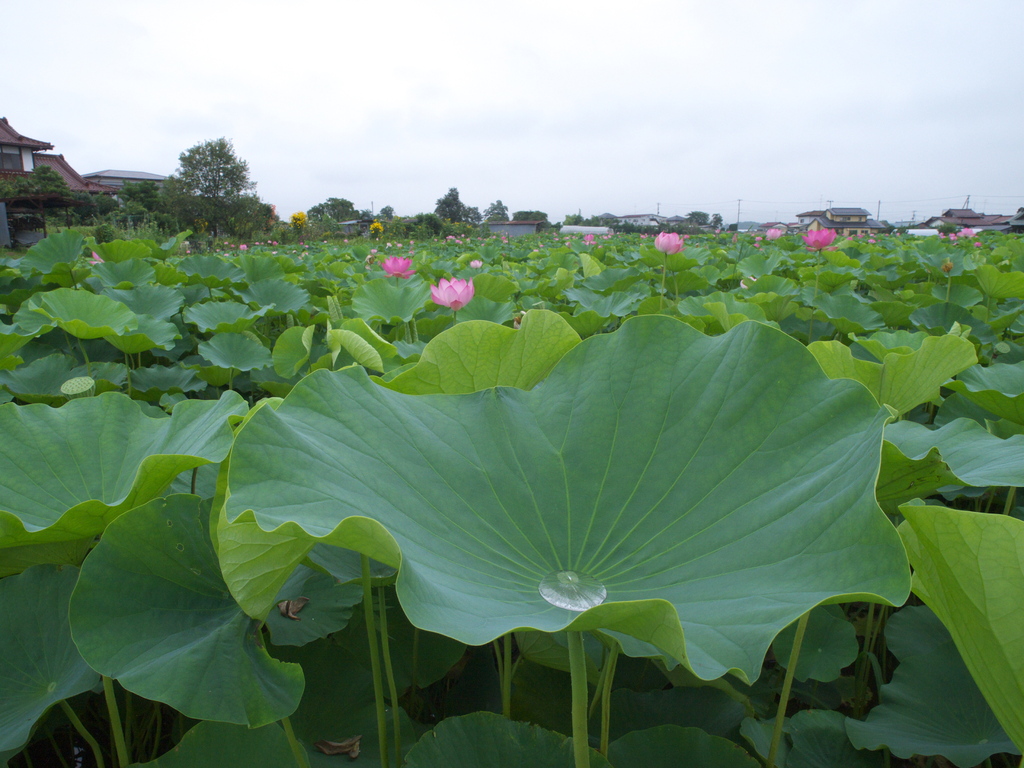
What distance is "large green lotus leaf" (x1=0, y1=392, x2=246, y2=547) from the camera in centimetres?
69

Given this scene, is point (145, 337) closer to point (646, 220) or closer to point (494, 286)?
point (494, 286)

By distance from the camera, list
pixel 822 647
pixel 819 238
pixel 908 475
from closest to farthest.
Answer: pixel 908 475, pixel 822 647, pixel 819 238

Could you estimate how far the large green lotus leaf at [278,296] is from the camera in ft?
7.91

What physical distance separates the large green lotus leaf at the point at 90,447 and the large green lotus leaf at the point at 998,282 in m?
2.52

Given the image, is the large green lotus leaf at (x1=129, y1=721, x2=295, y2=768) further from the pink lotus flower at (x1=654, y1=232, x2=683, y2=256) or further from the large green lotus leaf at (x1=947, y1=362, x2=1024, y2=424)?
the pink lotus flower at (x1=654, y1=232, x2=683, y2=256)

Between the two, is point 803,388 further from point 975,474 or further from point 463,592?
point 463,592

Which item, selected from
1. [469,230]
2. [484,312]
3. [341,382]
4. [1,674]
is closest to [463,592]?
[341,382]

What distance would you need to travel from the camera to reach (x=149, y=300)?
213cm

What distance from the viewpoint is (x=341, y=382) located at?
2.05 ft

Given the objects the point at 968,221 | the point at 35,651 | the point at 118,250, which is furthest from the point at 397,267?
the point at 968,221

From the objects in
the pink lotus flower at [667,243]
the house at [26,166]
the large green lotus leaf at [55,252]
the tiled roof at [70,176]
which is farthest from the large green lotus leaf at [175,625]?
the tiled roof at [70,176]

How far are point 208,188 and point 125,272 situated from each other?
83.2 ft

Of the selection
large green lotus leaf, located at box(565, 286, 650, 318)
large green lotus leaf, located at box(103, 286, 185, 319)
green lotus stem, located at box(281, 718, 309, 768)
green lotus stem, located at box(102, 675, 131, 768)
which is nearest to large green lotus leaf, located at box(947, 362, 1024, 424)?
large green lotus leaf, located at box(565, 286, 650, 318)

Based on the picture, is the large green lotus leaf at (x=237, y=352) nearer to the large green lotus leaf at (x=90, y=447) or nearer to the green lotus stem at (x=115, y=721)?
the large green lotus leaf at (x=90, y=447)
